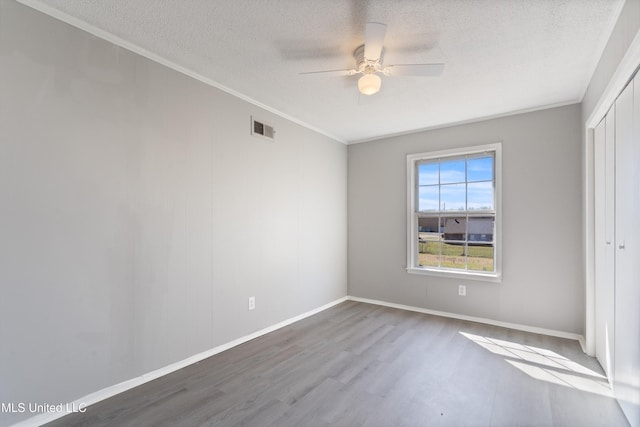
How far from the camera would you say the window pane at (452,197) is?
399cm

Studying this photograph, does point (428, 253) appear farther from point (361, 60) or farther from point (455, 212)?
point (361, 60)

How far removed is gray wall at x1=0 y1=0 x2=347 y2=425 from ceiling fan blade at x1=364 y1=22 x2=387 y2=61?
5.33 ft

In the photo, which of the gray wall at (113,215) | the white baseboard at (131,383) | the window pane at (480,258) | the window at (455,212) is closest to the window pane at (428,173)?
the window at (455,212)

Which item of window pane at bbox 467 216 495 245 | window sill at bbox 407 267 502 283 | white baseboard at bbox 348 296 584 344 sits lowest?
white baseboard at bbox 348 296 584 344

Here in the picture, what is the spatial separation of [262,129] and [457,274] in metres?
3.11

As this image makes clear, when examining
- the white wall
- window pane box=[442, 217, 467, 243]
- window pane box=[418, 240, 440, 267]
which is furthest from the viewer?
window pane box=[418, 240, 440, 267]

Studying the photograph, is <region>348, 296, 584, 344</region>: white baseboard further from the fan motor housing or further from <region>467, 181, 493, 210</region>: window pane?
the fan motor housing

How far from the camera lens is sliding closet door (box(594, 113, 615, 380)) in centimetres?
225

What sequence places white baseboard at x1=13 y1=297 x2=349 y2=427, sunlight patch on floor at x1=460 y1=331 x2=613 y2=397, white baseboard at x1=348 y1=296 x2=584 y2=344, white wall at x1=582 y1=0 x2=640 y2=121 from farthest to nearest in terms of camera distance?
white baseboard at x1=348 y1=296 x2=584 y2=344, sunlight patch on floor at x1=460 y1=331 x2=613 y2=397, white baseboard at x1=13 y1=297 x2=349 y2=427, white wall at x1=582 y1=0 x2=640 y2=121

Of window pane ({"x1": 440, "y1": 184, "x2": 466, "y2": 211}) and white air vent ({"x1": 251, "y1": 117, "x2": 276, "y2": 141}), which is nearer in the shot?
white air vent ({"x1": 251, "y1": 117, "x2": 276, "y2": 141})

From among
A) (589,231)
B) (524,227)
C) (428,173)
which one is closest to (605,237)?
(589,231)

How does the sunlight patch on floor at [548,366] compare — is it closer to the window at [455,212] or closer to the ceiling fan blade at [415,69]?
the window at [455,212]

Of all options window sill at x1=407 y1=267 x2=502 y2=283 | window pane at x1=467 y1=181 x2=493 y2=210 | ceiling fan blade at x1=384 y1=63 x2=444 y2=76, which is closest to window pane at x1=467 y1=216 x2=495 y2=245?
window pane at x1=467 y1=181 x2=493 y2=210

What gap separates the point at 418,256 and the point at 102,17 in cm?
422
